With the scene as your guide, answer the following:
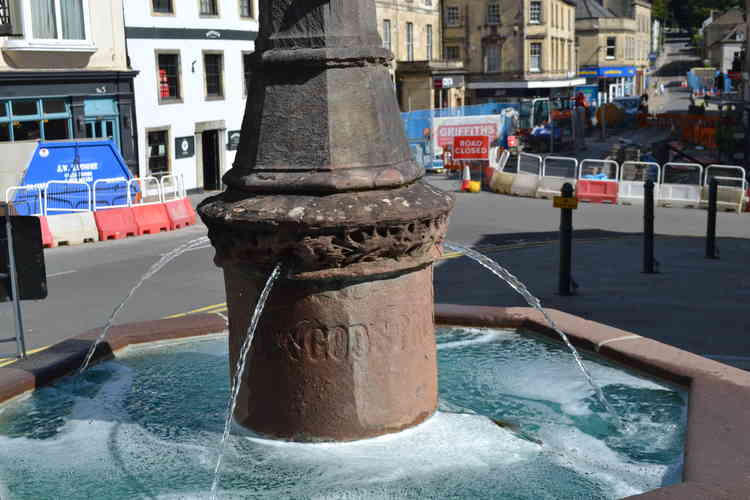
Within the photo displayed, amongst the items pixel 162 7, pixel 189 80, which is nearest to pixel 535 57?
pixel 189 80

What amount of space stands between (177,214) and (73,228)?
112 inches

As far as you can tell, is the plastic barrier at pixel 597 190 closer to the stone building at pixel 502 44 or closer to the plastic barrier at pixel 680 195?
the plastic barrier at pixel 680 195

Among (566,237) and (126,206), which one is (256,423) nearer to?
(566,237)

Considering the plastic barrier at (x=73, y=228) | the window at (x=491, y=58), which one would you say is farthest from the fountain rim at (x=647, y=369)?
the window at (x=491, y=58)

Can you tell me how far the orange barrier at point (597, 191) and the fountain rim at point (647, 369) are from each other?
1960 centimetres

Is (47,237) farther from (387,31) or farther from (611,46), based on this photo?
(611,46)

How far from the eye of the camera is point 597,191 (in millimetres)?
28062

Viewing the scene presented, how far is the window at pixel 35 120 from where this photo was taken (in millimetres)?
25672

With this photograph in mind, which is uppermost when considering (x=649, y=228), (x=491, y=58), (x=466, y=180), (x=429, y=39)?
(x=429, y=39)

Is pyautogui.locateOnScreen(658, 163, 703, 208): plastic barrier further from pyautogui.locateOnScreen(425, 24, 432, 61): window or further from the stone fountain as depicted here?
pyautogui.locateOnScreen(425, 24, 432, 61): window

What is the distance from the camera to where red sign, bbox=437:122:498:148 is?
32.7m

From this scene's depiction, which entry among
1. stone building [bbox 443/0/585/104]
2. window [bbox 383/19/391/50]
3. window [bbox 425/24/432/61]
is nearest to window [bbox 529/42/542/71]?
stone building [bbox 443/0/585/104]

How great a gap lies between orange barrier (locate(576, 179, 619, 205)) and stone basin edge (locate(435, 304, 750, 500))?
1960cm

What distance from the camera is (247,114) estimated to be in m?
6.16
